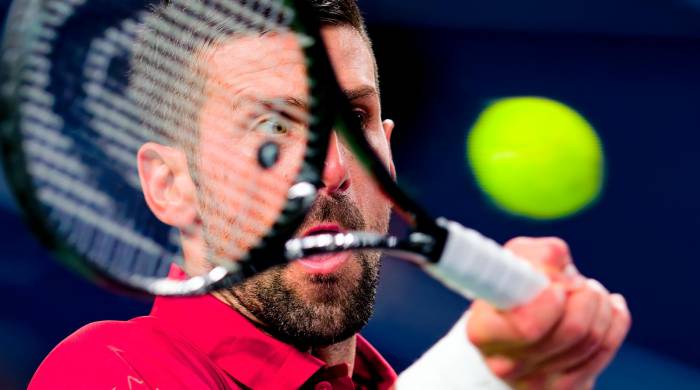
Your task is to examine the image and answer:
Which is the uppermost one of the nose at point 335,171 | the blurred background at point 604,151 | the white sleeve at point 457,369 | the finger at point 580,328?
the nose at point 335,171

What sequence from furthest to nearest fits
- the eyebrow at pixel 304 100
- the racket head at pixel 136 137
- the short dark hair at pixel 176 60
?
the eyebrow at pixel 304 100
the short dark hair at pixel 176 60
the racket head at pixel 136 137

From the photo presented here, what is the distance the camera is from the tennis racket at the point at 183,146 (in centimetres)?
64

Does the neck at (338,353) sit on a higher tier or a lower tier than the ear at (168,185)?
lower

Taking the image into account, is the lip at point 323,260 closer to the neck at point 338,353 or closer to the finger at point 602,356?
the neck at point 338,353

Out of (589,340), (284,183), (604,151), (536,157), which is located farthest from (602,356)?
(604,151)

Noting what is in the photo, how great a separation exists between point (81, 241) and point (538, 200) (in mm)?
1394

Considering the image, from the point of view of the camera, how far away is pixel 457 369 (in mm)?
682

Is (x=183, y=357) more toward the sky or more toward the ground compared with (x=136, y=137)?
more toward the ground

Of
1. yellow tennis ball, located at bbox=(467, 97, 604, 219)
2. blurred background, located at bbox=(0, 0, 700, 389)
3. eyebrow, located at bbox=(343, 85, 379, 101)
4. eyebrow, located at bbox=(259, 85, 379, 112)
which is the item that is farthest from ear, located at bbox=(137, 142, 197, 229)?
blurred background, located at bbox=(0, 0, 700, 389)

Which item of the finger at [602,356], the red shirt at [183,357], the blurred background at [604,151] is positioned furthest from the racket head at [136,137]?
the blurred background at [604,151]

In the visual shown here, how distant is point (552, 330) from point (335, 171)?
0.33 meters

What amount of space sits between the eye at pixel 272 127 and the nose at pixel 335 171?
0.07 metres

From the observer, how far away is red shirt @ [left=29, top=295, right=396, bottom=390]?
2.59 feet

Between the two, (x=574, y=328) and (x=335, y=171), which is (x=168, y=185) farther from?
(x=574, y=328)
